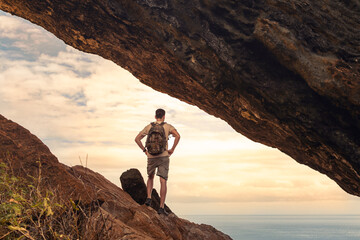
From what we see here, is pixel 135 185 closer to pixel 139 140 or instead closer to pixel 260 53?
pixel 139 140

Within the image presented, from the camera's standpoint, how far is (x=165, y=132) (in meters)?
9.98

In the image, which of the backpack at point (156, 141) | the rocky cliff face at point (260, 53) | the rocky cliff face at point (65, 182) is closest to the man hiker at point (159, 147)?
the backpack at point (156, 141)

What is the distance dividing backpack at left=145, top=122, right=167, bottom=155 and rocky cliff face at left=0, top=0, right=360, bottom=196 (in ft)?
6.40

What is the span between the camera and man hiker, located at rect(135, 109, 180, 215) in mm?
9695

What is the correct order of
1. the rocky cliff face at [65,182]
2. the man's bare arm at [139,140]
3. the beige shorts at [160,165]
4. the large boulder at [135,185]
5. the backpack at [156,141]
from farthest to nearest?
the large boulder at [135,185] → the man's bare arm at [139,140] → the beige shorts at [160,165] → the backpack at [156,141] → the rocky cliff face at [65,182]

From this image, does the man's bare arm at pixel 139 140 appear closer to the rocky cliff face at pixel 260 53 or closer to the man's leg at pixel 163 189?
the man's leg at pixel 163 189

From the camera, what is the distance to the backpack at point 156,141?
967 centimetres

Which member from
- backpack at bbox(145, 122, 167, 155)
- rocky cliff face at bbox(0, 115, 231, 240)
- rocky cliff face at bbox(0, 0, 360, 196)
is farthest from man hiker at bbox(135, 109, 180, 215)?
rocky cliff face at bbox(0, 0, 360, 196)

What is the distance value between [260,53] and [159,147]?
4.13 metres

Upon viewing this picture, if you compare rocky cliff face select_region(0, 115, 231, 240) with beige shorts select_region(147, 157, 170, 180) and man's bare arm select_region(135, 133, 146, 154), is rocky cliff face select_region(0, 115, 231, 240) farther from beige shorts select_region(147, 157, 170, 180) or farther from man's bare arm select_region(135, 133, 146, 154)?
man's bare arm select_region(135, 133, 146, 154)

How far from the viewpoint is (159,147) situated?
967 cm

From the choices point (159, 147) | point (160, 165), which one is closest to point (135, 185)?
point (160, 165)

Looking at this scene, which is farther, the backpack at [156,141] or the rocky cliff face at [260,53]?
the backpack at [156,141]

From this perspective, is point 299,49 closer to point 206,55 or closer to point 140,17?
point 206,55
